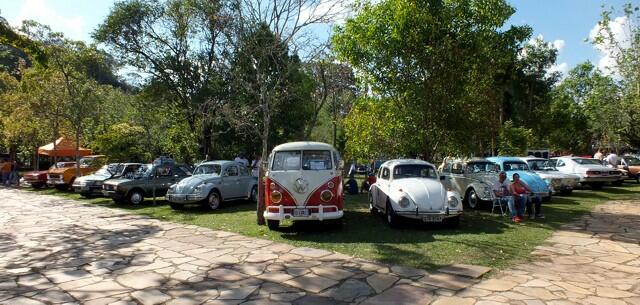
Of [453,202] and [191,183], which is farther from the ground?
[191,183]

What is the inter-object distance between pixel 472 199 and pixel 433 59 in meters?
4.49

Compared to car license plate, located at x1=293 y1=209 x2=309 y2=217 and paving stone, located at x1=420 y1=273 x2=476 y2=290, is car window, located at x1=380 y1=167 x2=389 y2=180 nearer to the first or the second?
car license plate, located at x1=293 y1=209 x2=309 y2=217

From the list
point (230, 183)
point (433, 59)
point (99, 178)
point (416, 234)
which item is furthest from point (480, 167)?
point (99, 178)

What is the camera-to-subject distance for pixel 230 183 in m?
15.1

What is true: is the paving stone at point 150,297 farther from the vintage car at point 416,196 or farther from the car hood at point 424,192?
the car hood at point 424,192

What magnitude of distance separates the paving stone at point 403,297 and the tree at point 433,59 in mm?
9166

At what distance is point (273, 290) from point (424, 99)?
32.0ft

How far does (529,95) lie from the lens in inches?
1303

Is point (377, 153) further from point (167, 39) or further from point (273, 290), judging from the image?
point (167, 39)

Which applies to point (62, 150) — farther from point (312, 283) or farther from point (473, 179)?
point (312, 283)

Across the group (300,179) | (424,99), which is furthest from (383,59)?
(300,179)

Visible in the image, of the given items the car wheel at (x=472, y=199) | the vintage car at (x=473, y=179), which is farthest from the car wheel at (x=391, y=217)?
the car wheel at (x=472, y=199)

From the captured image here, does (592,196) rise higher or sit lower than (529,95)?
lower

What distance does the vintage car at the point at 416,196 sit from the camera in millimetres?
9766
